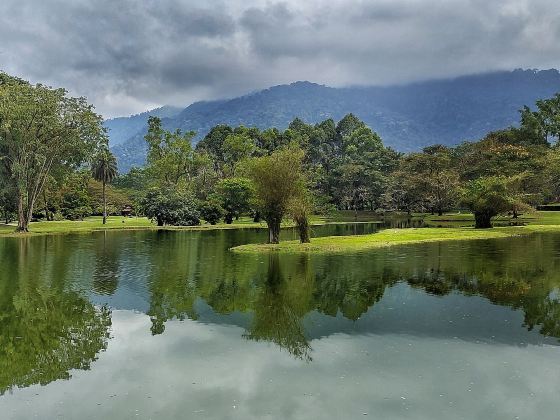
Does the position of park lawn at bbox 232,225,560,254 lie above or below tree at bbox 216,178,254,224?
below

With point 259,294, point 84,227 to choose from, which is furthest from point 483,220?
point 84,227

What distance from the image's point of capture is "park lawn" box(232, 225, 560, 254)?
43969 millimetres

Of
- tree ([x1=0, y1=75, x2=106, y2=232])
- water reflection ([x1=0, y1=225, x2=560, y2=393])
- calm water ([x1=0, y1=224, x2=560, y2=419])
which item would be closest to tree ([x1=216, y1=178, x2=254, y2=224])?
tree ([x1=0, y1=75, x2=106, y2=232])

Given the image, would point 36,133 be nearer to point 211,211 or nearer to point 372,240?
point 211,211

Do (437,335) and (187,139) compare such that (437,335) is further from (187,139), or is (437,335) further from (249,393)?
(187,139)

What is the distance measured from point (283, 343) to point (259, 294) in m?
7.83

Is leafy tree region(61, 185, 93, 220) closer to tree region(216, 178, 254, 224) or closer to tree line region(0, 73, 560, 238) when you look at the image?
tree line region(0, 73, 560, 238)

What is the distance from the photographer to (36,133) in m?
74.5

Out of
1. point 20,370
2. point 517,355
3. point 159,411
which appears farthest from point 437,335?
point 20,370

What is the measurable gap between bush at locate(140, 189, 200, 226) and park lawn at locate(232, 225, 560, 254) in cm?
4430

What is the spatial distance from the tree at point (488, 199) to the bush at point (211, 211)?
45592mm

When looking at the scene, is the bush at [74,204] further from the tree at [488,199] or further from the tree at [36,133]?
the tree at [488,199]

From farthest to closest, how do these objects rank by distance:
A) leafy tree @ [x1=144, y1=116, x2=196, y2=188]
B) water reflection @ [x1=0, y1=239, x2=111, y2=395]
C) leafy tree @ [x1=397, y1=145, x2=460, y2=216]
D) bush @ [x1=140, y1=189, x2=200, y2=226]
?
1. leafy tree @ [x1=144, y1=116, x2=196, y2=188]
2. leafy tree @ [x1=397, y1=145, x2=460, y2=216]
3. bush @ [x1=140, y1=189, x2=200, y2=226]
4. water reflection @ [x1=0, y1=239, x2=111, y2=395]

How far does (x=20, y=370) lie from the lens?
14.9 m
